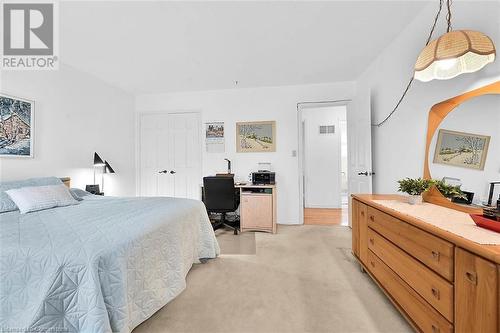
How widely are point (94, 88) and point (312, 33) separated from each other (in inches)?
135

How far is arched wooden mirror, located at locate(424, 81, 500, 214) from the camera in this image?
1375mm

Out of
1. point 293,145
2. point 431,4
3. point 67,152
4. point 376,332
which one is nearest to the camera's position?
point 376,332

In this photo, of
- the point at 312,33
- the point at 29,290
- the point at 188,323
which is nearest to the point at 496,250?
the point at 188,323

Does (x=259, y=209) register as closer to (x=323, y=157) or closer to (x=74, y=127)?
(x=323, y=157)

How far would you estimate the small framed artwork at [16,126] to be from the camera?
93.4 inches

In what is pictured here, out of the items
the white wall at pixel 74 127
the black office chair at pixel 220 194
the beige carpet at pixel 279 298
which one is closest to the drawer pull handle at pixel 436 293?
the beige carpet at pixel 279 298

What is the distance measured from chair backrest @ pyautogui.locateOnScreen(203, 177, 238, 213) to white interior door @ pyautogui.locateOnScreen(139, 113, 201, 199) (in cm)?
100

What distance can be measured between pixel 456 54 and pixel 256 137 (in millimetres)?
3018

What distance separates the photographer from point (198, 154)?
4.36 metres

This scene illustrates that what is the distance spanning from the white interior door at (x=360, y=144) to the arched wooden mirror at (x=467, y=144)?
1171mm

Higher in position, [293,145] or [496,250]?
[293,145]

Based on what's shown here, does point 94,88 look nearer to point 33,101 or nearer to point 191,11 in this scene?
point 33,101

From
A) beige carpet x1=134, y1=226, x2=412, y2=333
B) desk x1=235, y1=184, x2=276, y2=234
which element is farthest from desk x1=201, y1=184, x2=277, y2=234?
beige carpet x1=134, y1=226, x2=412, y2=333

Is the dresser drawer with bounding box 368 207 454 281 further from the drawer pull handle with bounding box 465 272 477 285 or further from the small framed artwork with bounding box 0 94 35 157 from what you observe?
the small framed artwork with bounding box 0 94 35 157
